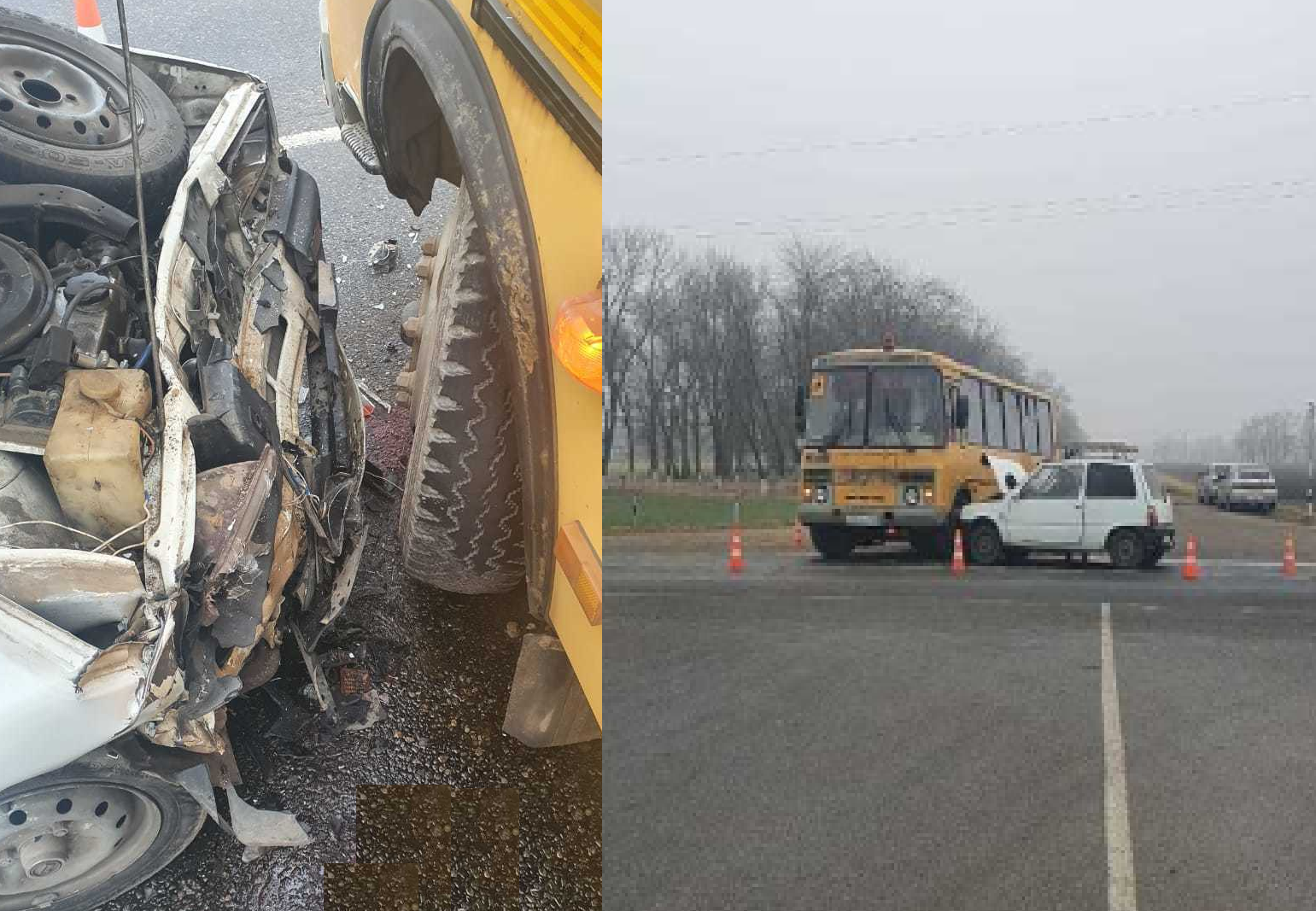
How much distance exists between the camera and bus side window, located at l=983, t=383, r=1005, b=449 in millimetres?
1099

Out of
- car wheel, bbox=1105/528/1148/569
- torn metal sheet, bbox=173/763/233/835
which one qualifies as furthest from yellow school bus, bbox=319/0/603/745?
car wheel, bbox=1105/528/1148/569

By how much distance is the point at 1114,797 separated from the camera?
3.73 feet

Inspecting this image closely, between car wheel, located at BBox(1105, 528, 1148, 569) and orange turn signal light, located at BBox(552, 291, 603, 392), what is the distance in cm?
61

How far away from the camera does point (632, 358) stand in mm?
1020

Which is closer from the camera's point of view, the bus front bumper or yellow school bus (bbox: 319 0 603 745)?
yellow school bus (bbox: 319 0 603 745)

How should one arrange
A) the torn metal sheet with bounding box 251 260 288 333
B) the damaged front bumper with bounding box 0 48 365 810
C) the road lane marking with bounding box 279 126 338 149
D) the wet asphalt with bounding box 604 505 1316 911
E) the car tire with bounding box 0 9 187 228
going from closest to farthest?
the damaged front bumper with bounding box 0 48 365 810 → the wet asphalt with bounding box 604 505 1316 911 → the car tire with bounding box 0 9 187 228 → the torn metal sheet with bounding box 251 260 288 333 → the road lane marking with bounding box 279 126 338 149

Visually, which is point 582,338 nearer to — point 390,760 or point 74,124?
point 390,760

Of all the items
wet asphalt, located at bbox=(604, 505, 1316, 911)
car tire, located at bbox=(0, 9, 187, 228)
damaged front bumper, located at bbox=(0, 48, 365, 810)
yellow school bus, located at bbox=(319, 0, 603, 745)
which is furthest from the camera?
car tire, located at bbox=(0, 9, 187, 228)

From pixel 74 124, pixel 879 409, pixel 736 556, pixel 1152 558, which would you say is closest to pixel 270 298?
pixel 74 124

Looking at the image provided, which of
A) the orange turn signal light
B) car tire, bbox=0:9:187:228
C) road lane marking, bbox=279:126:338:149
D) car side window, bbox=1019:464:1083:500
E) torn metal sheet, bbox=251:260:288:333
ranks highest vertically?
road lane marking, bbox=279:126:338:149

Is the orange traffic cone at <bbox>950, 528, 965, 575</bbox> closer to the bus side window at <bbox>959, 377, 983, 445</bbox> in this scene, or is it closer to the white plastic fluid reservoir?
the bus side window at <bbox>959, 377, 983, 445</bbox>

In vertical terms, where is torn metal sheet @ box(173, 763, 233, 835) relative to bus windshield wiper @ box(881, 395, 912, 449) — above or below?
below

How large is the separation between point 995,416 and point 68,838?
1074 millimetres

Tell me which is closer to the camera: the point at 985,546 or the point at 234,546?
the point at 234,546
